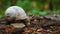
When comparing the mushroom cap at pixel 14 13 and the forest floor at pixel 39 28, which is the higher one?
the mushroom cap at pixel 14 13

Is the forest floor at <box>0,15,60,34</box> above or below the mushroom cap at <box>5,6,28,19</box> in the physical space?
below

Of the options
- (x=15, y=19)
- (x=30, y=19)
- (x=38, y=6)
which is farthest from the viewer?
(x=38, y=6)

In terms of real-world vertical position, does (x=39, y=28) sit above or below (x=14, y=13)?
below

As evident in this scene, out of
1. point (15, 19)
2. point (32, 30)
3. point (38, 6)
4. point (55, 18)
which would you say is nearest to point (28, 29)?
point (32, 30)

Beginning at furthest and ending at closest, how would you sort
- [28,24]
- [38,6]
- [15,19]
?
1. [38,6]
2. [28,24]
3. [15,19]

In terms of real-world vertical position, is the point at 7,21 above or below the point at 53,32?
above

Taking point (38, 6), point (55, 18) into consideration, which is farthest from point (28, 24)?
point (38, 6)

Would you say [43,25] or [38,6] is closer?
[43,25]

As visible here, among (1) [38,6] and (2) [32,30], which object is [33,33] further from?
(1) [38,6]

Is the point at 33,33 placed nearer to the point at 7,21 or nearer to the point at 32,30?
the point at 32,30
